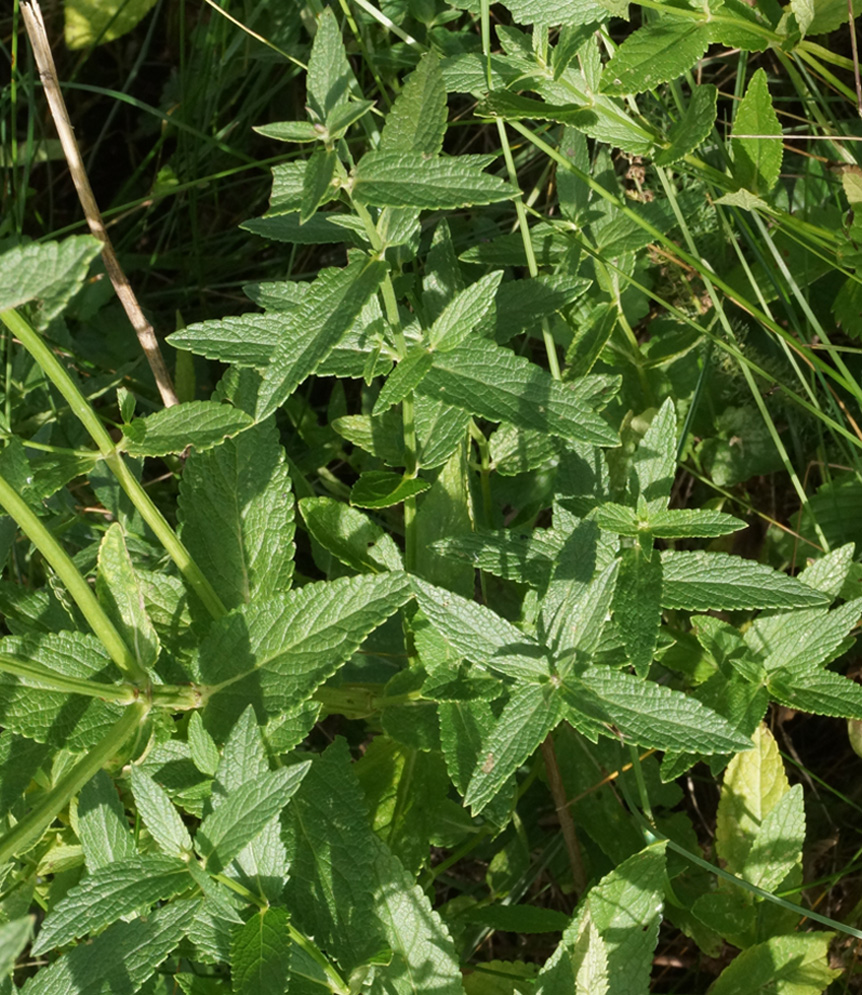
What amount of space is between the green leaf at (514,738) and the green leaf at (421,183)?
2.60ft

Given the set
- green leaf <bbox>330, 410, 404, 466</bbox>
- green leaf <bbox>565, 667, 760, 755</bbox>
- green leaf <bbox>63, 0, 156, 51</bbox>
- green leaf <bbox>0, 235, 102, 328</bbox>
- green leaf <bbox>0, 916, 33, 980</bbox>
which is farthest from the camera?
green leaf <bbox>63, 0, 156, 51</bbox>

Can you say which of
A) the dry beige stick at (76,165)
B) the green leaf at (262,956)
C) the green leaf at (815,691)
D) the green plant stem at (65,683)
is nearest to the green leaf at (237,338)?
the dry beige stick at (76,165)

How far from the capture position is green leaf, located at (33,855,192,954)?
57.8 inches

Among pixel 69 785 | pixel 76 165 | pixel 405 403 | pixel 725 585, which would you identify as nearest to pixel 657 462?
pixel 725 585

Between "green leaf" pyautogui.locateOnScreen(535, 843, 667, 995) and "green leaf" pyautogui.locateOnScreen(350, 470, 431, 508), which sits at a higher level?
"green leaf" pyautogui.locateOnScreen(350, 470, 431, 508)

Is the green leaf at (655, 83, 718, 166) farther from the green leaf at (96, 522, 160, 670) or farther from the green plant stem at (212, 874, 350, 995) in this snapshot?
the green plant stem at (212, 874, 350, 995)

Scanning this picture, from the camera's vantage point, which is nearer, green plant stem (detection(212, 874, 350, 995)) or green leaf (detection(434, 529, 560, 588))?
green plant stem (detection(212, 874, 350, 995))

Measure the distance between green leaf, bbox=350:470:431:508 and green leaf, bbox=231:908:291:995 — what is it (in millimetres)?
737

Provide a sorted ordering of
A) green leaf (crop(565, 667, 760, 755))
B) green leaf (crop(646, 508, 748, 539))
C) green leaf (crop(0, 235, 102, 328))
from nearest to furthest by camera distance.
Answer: green leaf (crop(0, 235, 102, 328))
green leaf (crop(565, 667, 760, 755))
green leaf (crop(646, 508, 748, 539))

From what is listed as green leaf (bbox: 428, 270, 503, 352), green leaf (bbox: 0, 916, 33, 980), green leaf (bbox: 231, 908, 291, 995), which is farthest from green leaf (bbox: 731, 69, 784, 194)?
green leaf (bbox: 0, 916, 33, 980)

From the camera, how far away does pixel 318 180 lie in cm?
147

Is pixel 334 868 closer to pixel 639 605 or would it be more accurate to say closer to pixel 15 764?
pixel 15 764

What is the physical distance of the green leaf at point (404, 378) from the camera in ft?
5.58

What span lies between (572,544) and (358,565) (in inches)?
19.3
